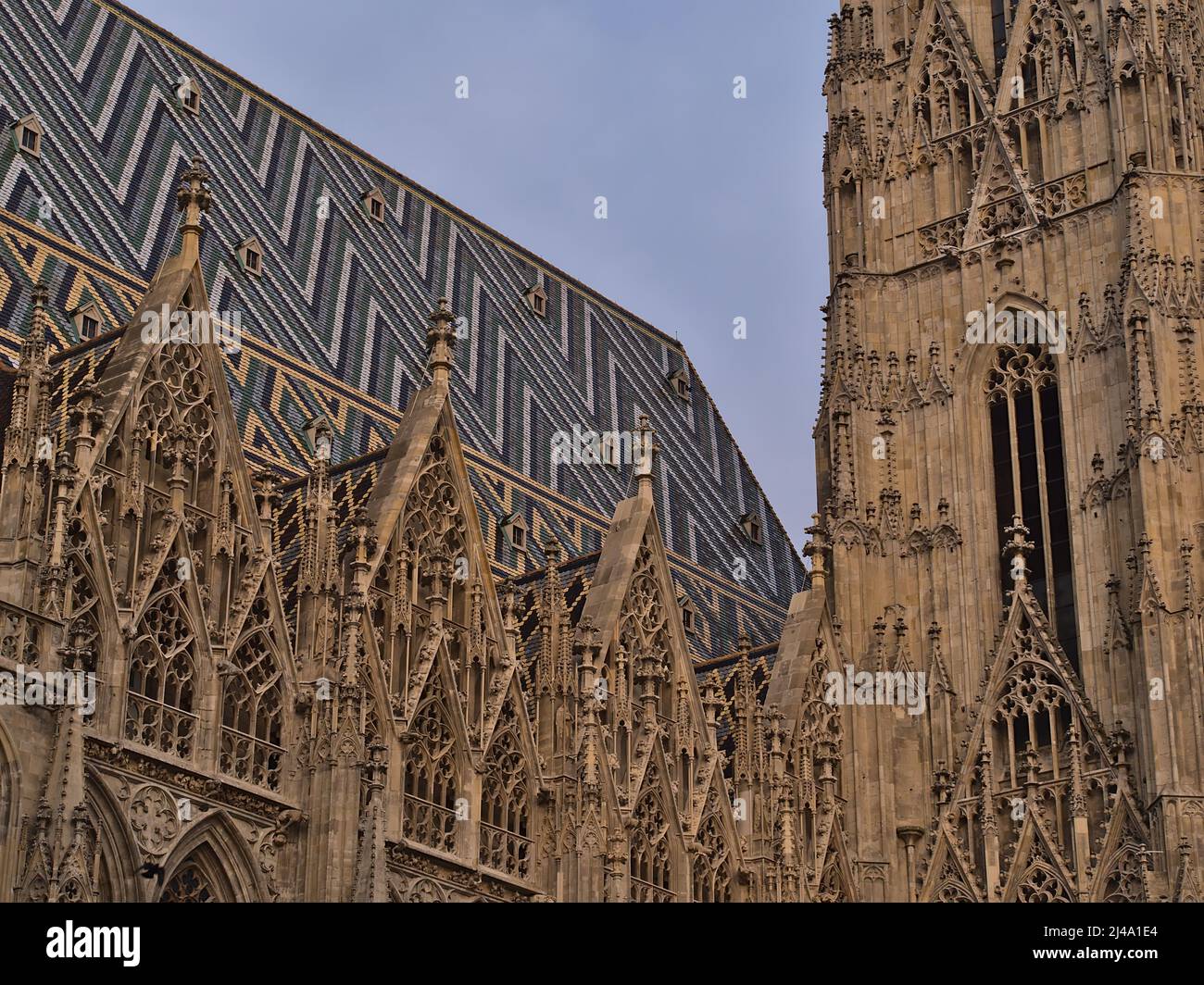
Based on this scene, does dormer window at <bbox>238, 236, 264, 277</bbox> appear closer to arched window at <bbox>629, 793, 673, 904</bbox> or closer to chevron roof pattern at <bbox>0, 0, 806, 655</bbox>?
chevron roof pattern at <bbox>0, 0, 806, 655</bbox>

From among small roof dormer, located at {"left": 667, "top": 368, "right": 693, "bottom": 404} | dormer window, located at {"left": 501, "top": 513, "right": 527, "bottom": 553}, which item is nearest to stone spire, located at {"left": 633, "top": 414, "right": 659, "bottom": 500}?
dormer window, located at {"left": 501, "top": 513, "right": 527, "bottom": 553}

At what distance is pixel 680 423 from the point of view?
154ft

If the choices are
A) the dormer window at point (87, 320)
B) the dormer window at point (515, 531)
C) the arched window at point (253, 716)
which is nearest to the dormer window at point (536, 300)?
the dormer window at point (515, 531)

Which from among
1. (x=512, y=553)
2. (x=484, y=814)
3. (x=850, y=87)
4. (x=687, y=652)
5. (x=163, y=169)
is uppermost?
(x=850, y=87)

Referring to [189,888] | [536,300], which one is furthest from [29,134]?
[189,888]

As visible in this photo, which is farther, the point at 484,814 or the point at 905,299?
the point at 905,299

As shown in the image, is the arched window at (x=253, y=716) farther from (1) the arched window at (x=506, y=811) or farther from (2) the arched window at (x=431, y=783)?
(1) the arched window at (x=506, y=811)

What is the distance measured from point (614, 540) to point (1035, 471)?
781cm

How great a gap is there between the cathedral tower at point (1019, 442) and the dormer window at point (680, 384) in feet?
26.2

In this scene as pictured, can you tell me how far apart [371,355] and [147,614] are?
13839 mm

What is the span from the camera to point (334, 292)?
39.0m

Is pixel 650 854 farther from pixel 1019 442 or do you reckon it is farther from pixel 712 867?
pixel 1019 442

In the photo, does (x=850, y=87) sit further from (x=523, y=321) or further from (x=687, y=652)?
(x=687, y=652)

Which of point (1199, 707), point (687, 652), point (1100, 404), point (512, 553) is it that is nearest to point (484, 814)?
point (687, 652)
